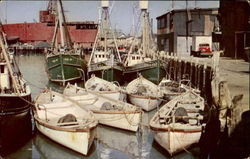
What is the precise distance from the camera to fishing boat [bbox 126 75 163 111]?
1922 centimetres

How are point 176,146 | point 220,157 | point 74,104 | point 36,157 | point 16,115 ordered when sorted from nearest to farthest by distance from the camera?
1. point 220,157
2. point 176,146
3. point 36,157
4. point 16,115
5. point 74,104

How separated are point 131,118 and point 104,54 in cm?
1967

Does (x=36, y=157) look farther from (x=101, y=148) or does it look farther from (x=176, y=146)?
(x=176, y=146)

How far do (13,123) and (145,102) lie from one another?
7.67m

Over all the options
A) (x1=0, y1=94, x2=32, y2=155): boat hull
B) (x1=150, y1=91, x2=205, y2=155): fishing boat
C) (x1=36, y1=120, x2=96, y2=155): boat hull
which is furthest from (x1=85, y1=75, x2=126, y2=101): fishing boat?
(x1=36, y1=120, x2=96, y2=155): boat hull

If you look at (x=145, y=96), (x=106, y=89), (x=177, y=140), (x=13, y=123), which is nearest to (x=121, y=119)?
(x=177, y=140)

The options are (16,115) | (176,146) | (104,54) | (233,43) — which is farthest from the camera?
(104,54)

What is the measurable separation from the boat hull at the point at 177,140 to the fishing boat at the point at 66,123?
277 centimetres

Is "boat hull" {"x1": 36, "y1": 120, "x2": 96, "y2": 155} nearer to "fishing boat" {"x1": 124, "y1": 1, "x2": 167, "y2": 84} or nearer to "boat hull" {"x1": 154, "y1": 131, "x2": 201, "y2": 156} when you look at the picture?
"boat hull" {"x1": 154, "y1": 131, "x2": 201, "y2": 156}

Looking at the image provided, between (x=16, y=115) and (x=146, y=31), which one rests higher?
(x=146, y=31)

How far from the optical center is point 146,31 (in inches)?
1278

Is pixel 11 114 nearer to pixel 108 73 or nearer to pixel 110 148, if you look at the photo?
pixel 110 148

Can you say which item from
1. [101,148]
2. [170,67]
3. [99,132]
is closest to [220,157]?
[101,148]

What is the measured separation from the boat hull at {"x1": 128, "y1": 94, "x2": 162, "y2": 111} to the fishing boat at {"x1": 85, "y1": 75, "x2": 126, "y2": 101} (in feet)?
3.76
